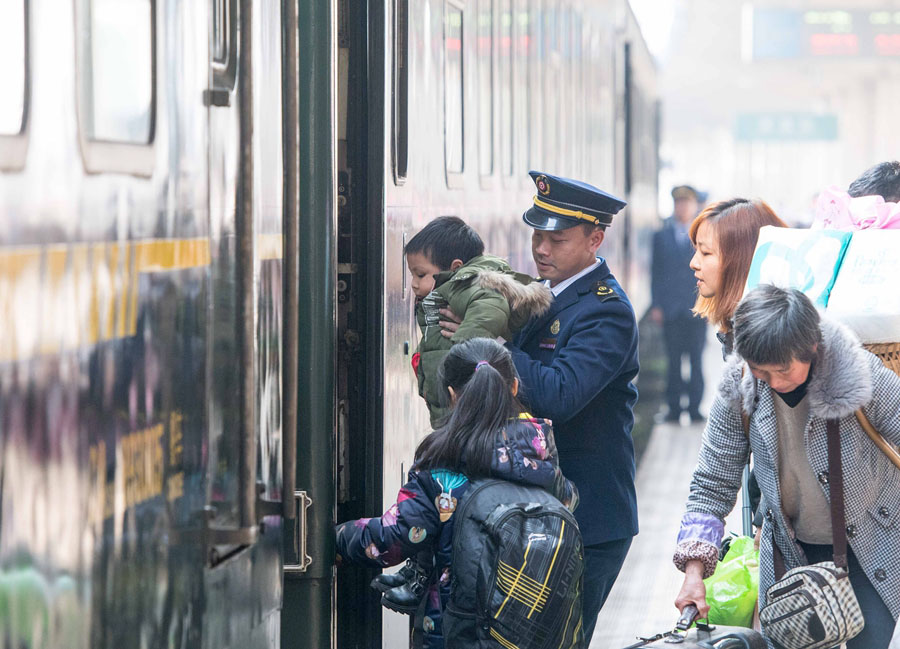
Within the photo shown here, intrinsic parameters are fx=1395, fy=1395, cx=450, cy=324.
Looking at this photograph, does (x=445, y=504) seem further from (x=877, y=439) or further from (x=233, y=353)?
(x=877, y=439)

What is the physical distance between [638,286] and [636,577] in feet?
20.8

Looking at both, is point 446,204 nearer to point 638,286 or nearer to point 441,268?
point 441,268

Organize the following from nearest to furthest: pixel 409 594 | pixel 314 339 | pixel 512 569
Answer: pixel 512 569 < pixel 314 339 < pixel 409 594

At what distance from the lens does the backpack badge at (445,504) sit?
10.0 feet

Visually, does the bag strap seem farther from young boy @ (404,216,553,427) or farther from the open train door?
the open train door

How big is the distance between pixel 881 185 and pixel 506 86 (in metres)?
1.86

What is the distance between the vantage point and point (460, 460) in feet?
10.00

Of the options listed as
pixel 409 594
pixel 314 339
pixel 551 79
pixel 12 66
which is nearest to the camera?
pixel 12 66

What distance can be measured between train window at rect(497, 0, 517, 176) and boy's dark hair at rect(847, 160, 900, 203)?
1.57 metres

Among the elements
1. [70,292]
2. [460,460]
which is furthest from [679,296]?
[70,292]

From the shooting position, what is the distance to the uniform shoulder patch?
3529 millimetres

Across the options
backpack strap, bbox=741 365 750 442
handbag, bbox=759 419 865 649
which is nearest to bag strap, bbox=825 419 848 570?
handbag, bbox=759 419 865 649

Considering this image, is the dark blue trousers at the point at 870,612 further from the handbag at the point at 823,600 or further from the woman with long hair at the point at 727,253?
the woman with long hair at the point at 727,253

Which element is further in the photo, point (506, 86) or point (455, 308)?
point (506, 86)
